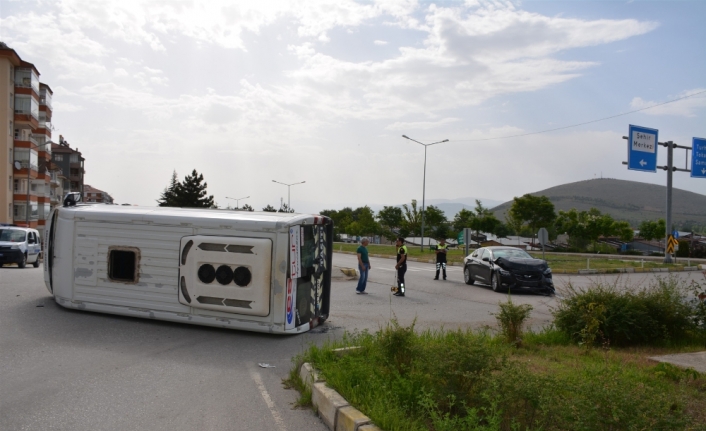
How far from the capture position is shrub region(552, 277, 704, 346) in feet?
29.2

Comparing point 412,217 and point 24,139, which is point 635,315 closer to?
point 24,139

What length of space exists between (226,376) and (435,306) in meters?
8.54

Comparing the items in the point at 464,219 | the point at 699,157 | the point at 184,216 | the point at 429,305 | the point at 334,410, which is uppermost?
the point at 699,157

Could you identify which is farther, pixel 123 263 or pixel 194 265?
pixel 123 263

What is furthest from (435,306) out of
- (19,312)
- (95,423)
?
(95,423)

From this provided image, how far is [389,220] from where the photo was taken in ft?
326

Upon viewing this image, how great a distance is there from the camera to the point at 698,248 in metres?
54.5

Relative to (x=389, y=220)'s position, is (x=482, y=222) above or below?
above

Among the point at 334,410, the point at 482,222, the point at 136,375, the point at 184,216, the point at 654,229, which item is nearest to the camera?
the point at 334,410

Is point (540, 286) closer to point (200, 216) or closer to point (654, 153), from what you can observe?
point (200, 216)

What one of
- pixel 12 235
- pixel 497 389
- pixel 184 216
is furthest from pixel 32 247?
pixel 497 389

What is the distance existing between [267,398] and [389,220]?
306 ft

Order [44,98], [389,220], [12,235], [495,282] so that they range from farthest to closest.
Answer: [389,220] < [44,98] < [12,235] < [495,282]

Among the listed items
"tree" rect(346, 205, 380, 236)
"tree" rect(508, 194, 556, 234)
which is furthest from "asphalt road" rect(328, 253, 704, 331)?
"tree" rect(346, 205, 380, 236)
